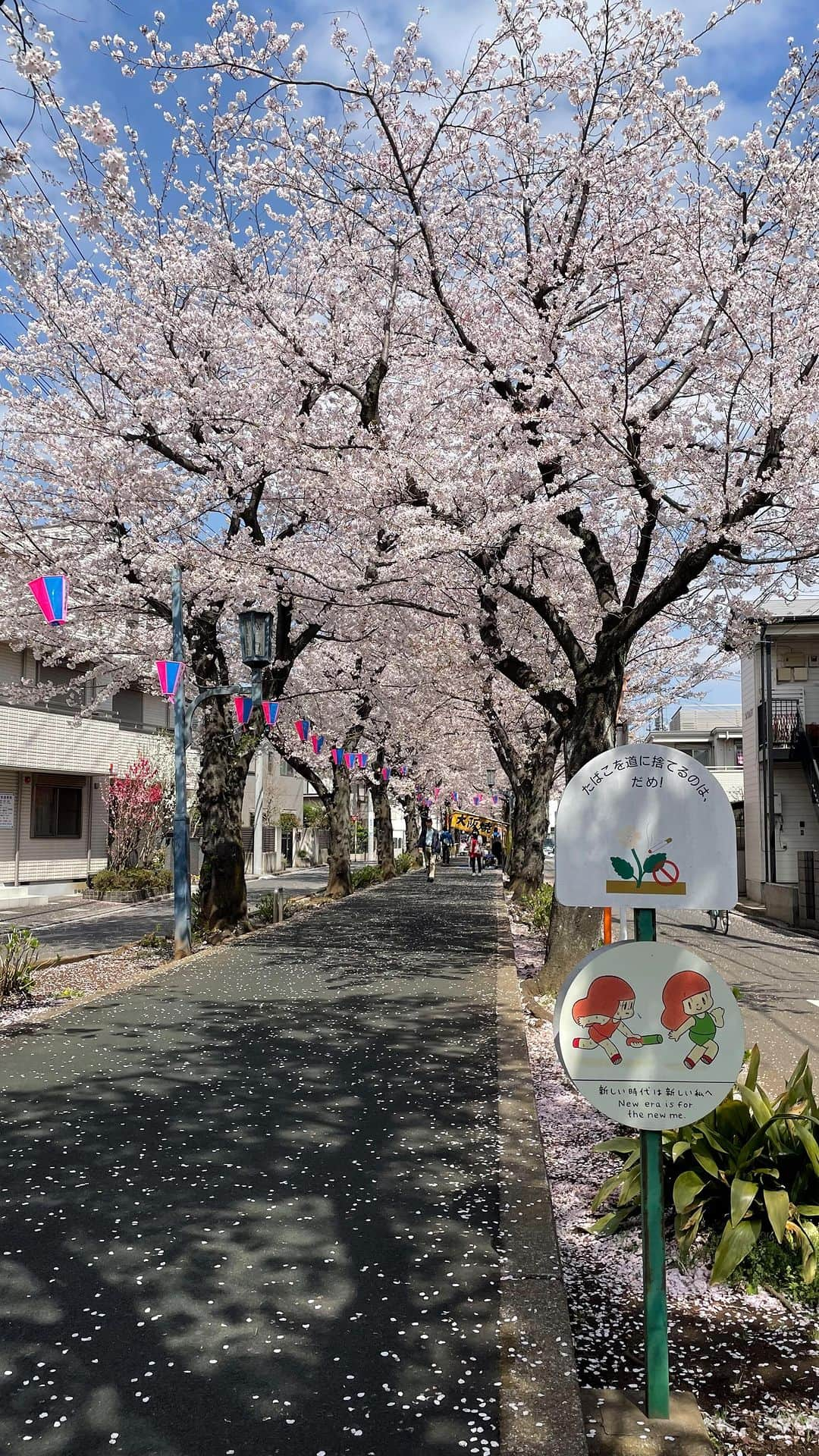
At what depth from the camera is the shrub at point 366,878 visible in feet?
99.9

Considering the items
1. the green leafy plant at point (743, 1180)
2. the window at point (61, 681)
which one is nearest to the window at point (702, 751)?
the window at point (61, 681)

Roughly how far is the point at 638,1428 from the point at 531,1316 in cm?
66

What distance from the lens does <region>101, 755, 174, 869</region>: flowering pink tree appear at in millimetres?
28641

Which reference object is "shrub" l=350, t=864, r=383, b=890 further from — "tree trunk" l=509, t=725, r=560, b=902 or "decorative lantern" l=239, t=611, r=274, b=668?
"decorative lantern" l=239, t=611, r=274, b=668

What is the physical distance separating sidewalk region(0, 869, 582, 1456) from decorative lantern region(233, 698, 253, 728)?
7431 mm

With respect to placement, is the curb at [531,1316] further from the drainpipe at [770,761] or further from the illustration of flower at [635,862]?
the drainpipe at [770,761]

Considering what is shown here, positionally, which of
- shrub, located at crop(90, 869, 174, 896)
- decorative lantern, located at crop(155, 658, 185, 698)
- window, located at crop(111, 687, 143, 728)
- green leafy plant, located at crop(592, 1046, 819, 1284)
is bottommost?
shrub, located at crop(90, 869, 174, 896)

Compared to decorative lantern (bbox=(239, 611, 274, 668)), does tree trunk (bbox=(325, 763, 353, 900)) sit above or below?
below

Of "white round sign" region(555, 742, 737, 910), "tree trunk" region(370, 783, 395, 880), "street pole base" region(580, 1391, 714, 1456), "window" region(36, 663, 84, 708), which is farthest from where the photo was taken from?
"tree trunk" region(370, 783, 395, 880)

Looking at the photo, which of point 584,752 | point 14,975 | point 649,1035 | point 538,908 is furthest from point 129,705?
point 649,1035

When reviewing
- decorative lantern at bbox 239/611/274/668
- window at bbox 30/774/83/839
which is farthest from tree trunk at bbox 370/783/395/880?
decorative lantern at bbox 239/611/274/668

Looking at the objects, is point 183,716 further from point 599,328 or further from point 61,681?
point 61,681

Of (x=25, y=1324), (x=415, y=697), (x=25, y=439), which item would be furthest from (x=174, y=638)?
(x=415, y=697)

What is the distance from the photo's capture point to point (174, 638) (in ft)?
45.8
